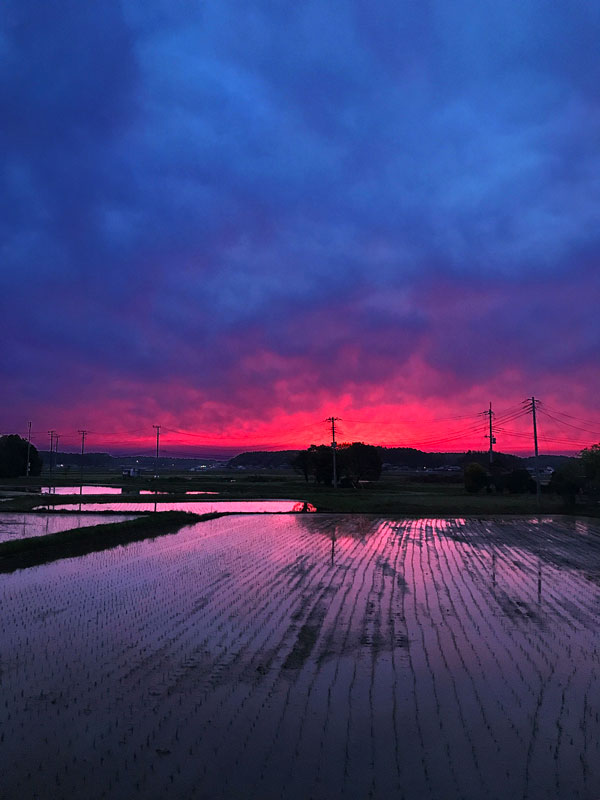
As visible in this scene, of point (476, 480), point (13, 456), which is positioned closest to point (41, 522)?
point (476, 480)

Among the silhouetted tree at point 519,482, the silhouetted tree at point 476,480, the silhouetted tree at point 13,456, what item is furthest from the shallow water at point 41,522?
the silhouetted tree at point 13,456

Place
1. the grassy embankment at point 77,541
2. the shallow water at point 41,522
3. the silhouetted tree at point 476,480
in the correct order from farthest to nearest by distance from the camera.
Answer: the silhouetted tree at point 476,480, the shallow water at point 41,522, the grassy embankment at point 77,541

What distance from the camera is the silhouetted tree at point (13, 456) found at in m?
109

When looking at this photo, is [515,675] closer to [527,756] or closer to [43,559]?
[527,756]

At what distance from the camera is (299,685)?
767 cm

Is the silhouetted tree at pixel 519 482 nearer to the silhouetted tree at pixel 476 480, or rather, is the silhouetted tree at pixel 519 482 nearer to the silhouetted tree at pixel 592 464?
the silhouetted tree at pixel 476 480

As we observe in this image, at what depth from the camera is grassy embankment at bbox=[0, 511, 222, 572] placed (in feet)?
63.1

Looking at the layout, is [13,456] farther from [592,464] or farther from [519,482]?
[592,464]

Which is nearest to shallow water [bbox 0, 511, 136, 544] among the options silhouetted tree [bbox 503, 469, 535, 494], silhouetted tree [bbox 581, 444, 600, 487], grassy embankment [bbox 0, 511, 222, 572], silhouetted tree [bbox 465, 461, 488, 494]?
grassy embankment [bbox 0, 511, 222, 572]

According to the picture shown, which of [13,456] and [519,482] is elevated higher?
[13,456]

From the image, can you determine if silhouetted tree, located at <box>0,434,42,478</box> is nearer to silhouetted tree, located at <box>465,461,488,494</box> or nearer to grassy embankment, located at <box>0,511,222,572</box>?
silhouetted tree, located at <box>465,461,488,494</box>

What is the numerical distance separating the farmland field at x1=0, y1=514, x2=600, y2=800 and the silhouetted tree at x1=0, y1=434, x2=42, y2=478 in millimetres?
102698

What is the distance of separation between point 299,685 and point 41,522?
92.4ft

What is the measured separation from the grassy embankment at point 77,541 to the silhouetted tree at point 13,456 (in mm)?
88255
